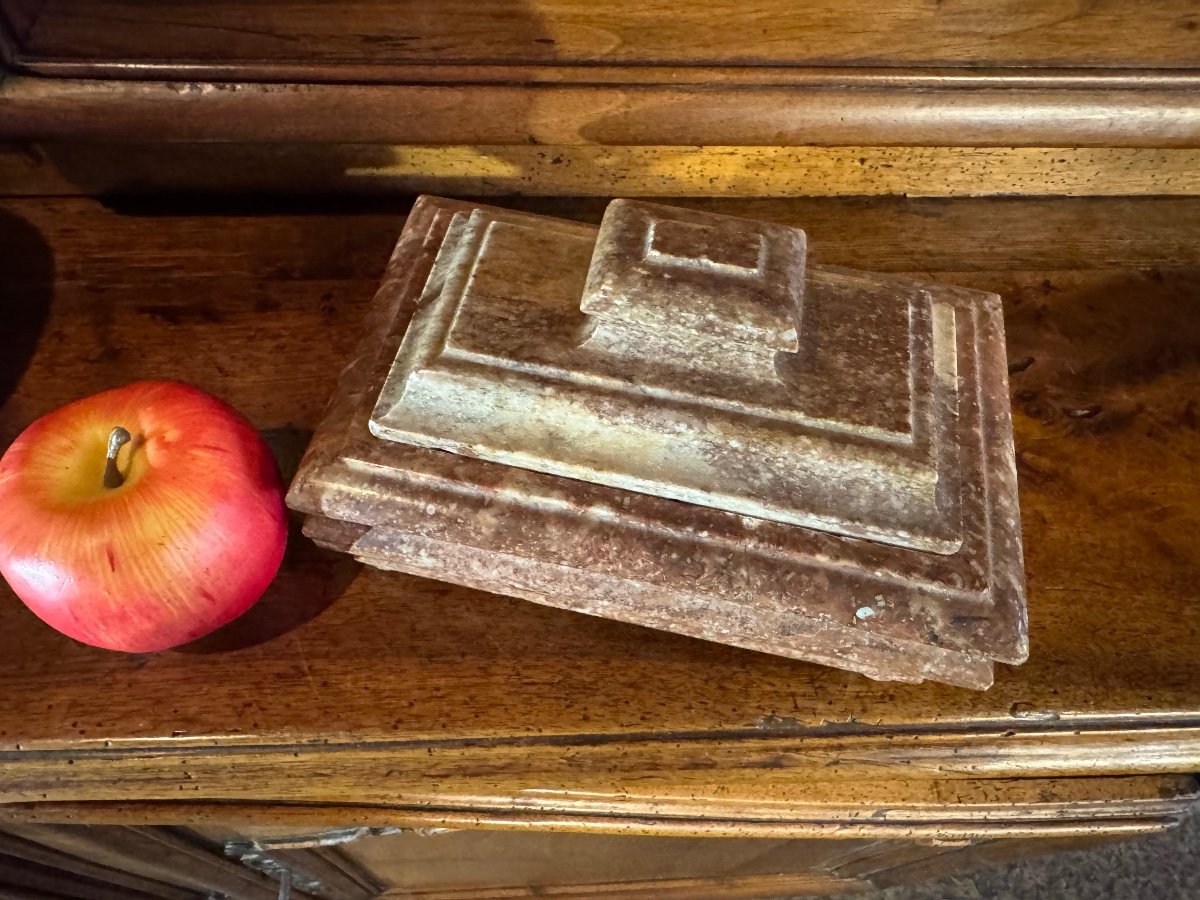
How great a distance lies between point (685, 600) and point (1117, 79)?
0.56 m

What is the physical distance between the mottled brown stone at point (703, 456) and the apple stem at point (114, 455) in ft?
0.31

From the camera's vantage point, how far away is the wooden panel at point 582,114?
27.7 inches

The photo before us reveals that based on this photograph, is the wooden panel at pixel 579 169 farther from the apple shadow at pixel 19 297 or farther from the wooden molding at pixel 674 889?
the wooden molding at pixel 674 889

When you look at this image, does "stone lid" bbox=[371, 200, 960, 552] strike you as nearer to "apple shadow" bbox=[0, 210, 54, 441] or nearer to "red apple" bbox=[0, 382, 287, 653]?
"red apple" bbox=[0, 382, 287, 653]

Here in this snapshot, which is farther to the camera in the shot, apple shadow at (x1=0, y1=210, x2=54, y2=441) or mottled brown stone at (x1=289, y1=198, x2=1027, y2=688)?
apple shadow at (x1=0, y1=210, x2=54, y2=441)

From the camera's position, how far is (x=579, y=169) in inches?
31.0

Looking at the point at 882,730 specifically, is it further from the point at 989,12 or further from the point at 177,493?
the point at 989,12

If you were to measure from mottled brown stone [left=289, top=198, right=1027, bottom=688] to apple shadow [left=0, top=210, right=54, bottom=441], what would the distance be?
0.31 metres

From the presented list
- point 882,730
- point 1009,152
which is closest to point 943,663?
point 882,730

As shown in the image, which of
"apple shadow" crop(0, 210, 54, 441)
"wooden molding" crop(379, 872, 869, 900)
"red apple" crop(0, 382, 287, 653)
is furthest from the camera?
"wooden molding" crop(379, 872, 869, 900)

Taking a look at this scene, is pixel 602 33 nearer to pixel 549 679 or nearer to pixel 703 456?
pixel 703 456

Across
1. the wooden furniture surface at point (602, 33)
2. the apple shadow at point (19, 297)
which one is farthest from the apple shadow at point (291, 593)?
the wooden furniture surface at point (602, 33)

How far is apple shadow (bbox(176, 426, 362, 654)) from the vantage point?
0.59 m

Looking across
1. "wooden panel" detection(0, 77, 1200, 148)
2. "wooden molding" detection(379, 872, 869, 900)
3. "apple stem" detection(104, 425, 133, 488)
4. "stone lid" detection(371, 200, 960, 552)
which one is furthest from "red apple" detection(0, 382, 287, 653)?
"wooden molding" detection(379, 872, 869, 900)
